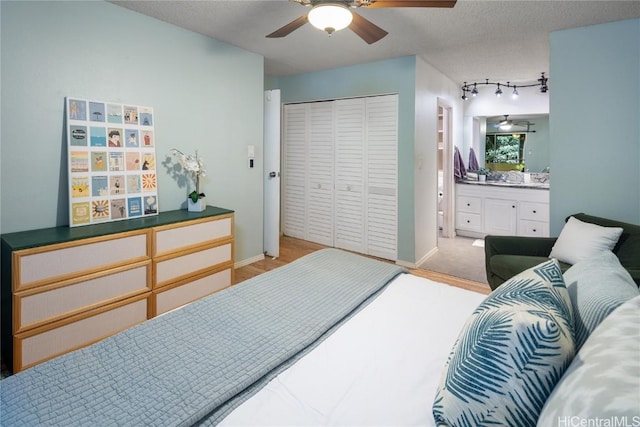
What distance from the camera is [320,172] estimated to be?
16.0ft

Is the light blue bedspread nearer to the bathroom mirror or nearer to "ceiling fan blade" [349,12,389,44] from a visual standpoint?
"ceiling fan blade" [349,12,389,44]

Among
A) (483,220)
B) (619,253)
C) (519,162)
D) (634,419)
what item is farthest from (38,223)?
(519,162)

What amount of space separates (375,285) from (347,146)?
299 cm

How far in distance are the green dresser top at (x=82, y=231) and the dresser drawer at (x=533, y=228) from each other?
4.29m

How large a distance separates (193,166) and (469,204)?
421cm

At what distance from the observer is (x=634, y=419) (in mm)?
507

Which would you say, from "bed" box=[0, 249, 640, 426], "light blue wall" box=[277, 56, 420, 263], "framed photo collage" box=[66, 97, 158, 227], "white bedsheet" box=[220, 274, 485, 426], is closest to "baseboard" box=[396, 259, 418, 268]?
"light blue wall" box=[277, 56, 420, 263]

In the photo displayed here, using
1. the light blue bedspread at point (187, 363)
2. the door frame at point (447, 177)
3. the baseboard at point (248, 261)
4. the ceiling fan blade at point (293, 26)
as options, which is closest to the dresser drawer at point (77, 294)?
the light blue bedspread at point (187, 363)

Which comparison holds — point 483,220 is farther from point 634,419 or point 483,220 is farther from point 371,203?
point 634,419

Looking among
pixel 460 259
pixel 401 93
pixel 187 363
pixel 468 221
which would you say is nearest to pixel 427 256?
pixel 460 259

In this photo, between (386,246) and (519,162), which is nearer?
(386,246)

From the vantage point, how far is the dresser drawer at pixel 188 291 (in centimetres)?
270

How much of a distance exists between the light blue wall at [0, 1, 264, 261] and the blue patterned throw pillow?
279cm

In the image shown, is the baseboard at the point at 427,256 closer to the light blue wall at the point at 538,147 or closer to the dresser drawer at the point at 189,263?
the light blue wall at the point at 538,147
